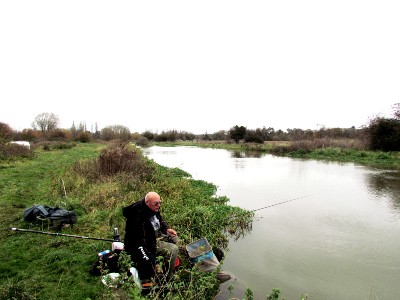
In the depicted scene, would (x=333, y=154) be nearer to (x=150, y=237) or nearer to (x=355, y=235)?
(x=355, y=235)

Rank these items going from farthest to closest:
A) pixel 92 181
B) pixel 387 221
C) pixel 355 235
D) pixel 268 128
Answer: pixel 268 128 < pixel 92 181 < pixel 387 221 < pixel 355 235

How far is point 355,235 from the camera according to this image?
25.9ft

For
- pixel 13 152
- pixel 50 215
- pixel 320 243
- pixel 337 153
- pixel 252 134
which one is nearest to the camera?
pixel 50 215

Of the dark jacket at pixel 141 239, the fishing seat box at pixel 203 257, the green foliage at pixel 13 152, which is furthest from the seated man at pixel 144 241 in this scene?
the green foliage at pixel 13 152

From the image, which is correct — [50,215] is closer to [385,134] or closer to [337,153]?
[337,153]

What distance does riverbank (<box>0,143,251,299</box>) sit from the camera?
14.3ft

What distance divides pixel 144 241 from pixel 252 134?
151 ft

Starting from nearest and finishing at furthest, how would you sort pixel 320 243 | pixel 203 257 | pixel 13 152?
pixel 203 257 < pixel 320 243 < pixel 13 152

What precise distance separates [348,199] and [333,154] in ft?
64.6

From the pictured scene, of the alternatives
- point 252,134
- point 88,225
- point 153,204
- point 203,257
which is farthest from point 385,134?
point 153,204

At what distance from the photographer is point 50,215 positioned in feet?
22.0

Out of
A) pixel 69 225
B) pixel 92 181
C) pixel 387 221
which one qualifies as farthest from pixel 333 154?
pixel 69 225

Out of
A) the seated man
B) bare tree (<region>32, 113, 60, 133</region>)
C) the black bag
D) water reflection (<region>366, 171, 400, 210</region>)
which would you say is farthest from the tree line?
the seated man

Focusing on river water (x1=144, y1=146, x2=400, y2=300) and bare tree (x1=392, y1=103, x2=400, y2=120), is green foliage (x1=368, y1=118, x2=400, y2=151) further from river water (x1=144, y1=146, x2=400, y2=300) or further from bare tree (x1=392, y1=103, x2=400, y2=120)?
river water (x1=144, y1=146, x2=400, y2=300)
